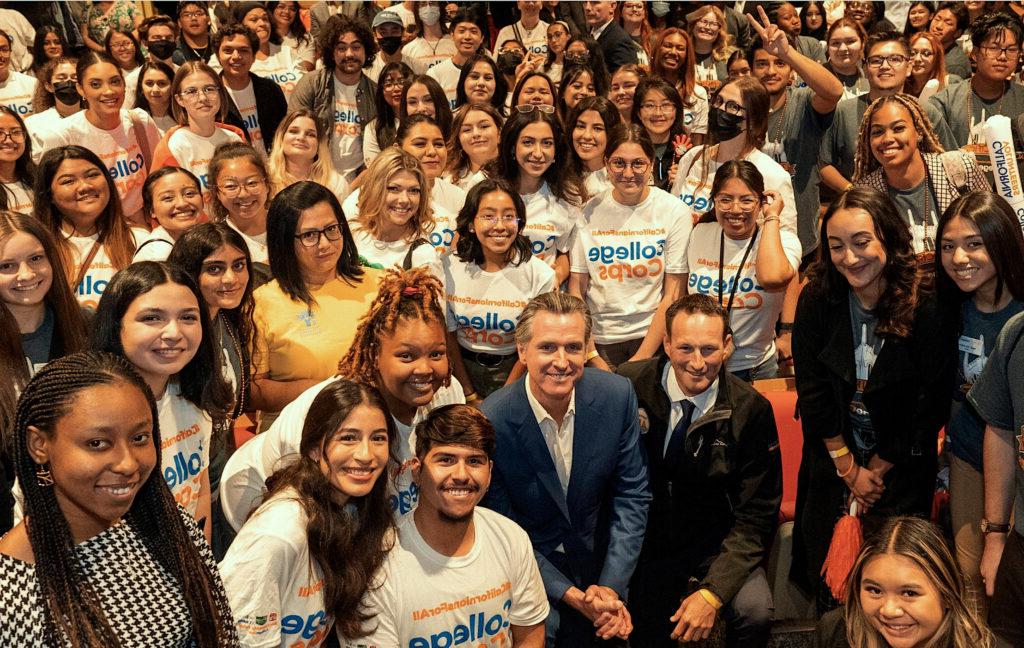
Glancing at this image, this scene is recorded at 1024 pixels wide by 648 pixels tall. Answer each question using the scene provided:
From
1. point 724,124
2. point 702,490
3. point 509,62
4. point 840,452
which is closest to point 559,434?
point 702,490

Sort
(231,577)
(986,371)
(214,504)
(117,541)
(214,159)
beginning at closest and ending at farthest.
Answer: (117,541) < (231,577) < (986,371) < (214,504) < (214,159)

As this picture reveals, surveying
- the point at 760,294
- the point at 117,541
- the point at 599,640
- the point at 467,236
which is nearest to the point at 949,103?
the point at 760,294

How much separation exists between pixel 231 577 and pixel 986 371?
228cm

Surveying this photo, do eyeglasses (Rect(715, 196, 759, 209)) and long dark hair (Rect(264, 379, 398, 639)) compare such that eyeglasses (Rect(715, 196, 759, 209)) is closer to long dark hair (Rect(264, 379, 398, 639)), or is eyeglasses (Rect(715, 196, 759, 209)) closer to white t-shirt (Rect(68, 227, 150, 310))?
long dark hair (Rect(264, 379, 398, 639))

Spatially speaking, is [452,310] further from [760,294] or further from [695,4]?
[695,4]

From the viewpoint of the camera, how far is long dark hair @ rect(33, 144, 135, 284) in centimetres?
439

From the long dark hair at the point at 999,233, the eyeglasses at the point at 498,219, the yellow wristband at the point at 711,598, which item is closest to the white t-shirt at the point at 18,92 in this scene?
the eyeglasses at the point at 498,219

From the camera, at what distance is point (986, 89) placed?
6102mm

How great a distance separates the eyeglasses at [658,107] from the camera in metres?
5.77

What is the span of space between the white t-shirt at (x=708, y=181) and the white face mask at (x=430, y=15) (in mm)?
3154

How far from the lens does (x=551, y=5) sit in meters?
8.96

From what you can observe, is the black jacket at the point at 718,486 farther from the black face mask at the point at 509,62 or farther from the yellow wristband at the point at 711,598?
the black face mask at the point at 509,62

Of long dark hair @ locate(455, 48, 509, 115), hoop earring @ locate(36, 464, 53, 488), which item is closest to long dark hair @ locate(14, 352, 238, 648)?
hoop earring @ locate(36, 464, 53, 488)

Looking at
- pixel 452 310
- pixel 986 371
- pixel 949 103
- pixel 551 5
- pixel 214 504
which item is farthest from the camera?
pixel 551 5
